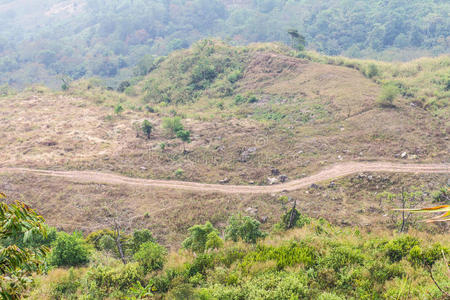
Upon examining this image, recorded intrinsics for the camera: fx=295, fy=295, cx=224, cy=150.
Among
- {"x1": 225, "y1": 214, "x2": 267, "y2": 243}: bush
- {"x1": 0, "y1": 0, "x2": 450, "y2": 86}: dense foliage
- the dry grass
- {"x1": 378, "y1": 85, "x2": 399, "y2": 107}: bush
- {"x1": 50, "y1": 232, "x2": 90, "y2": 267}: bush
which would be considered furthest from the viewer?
{"x1": 0, "y1": 0, "x2": 450, "y2": 86}: dense foliage

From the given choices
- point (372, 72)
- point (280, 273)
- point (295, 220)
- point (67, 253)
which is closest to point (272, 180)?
point (295, 220)

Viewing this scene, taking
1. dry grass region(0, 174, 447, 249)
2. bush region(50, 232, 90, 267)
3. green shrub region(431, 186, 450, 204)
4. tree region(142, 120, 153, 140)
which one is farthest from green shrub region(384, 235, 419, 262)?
tree region(142, 120, 153, 140)

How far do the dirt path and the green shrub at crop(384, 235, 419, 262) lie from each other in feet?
42.8

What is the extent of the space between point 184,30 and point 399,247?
157 m

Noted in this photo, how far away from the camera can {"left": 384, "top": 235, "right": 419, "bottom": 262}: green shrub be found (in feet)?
34.0

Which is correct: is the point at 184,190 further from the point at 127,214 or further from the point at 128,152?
the point at 128,152

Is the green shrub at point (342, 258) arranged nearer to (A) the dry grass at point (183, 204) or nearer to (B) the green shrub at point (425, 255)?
(B) the green shrub at point (425, 255)

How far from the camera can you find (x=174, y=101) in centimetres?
4966

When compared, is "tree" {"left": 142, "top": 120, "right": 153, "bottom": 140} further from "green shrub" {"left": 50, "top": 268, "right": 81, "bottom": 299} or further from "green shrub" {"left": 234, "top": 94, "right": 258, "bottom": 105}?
"green shrub" {"left": 50, "top": 268, "right": 81, "bottom": 299}

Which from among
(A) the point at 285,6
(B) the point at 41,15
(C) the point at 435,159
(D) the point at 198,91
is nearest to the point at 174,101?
(D) the point at 198,91

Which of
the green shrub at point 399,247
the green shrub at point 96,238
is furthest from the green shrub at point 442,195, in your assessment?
the green shrub at point 96,238

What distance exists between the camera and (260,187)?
24703 millimetres

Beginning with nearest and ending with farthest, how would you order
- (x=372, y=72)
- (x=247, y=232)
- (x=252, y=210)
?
(x=247, y=232) → (x=252, y=210) → (x=372, y=72)

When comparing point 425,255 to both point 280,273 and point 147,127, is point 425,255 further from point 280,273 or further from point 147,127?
point 147,127
